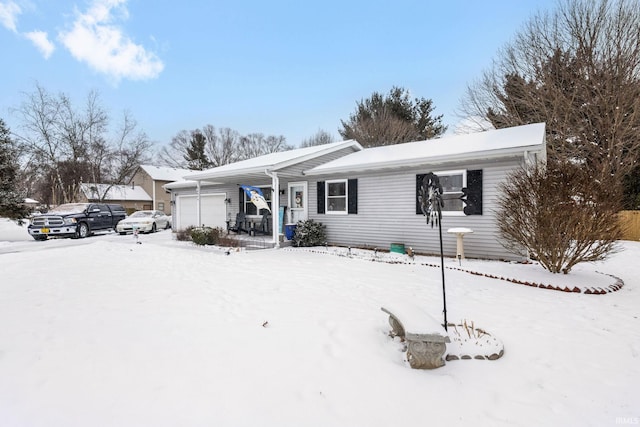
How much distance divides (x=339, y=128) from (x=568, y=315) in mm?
25119

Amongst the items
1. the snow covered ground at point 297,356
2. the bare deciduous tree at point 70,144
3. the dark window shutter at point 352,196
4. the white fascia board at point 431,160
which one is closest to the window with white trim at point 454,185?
the white fascia board at point 431,160

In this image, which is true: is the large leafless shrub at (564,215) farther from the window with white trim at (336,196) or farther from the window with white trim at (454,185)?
the window with white trim at (336,196)

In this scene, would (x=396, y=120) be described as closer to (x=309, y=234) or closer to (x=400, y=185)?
(x=400, y=185)

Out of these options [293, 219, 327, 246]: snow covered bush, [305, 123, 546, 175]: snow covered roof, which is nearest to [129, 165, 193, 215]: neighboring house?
[293, 219, 327, 246]: snow covered bush

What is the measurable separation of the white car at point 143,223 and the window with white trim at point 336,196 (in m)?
9.85

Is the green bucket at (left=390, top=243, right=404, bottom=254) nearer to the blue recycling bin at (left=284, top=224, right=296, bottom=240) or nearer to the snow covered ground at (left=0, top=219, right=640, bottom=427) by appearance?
the snow covered ground at (left=0, top=219, right=640, bottom=427)

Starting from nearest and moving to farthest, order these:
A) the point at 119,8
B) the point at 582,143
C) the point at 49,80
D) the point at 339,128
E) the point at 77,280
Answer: the point at 77,280, the point at 119,8, the point at 582,143, the point at 49,80, the point at 339,128

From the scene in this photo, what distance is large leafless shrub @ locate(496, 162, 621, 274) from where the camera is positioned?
5.55 m

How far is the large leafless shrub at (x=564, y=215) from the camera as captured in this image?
5.55m

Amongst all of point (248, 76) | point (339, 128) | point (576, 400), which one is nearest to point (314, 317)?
point (576, 400)

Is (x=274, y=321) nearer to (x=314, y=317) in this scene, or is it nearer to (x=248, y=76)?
(x=314, y=317)

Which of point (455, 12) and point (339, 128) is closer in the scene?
point (455, 12)

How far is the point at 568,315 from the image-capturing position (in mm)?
4168

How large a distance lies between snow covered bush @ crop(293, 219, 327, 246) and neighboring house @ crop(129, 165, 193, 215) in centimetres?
2393
